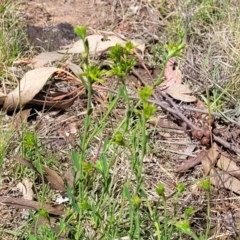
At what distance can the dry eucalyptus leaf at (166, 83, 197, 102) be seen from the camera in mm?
2746

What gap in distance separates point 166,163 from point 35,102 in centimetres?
59

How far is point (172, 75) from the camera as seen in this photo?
9.55 feet

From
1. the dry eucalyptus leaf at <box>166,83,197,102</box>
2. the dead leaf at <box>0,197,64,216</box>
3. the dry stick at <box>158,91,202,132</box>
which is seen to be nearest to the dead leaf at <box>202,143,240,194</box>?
the dry stick at <box>158,91,202,132</box>

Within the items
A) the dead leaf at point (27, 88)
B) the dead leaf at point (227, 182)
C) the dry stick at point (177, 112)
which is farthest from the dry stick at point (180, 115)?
the dead leaf at point (27, 88)

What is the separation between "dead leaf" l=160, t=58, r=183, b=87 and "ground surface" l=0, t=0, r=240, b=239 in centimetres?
3

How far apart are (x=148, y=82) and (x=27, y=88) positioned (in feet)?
1.82

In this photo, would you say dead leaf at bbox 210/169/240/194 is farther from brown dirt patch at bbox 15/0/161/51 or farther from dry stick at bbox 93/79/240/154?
brown dirt patch at bbox 15/0/161/51

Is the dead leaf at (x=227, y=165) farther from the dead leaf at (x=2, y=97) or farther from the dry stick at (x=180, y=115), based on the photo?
the dead leaf at (x=2, y=97)

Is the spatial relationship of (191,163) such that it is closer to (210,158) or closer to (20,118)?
(210,158)

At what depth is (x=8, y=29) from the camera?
3002mm

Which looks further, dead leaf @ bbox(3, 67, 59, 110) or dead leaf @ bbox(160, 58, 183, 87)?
dead leaf @ bbox(160, 58, 183, 87)

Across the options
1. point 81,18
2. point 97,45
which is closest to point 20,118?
point 97,45

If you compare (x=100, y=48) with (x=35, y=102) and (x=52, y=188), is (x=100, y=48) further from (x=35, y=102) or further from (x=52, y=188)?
(x=52, y=188)

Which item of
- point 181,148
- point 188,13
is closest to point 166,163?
point 181,148
